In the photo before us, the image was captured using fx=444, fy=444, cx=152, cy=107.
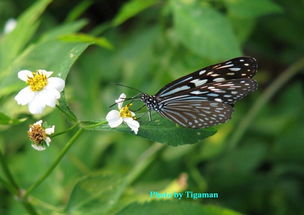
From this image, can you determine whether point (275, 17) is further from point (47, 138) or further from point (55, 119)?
point (47, 138)

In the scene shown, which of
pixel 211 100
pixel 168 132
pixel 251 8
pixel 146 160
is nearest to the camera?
pixel 168 132

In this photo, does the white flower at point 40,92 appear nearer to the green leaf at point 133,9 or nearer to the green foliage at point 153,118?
the green foliage at point 153,118

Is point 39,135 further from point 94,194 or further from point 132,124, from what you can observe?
point 94,194

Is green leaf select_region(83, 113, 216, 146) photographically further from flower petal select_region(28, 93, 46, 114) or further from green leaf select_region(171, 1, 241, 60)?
green leaf select_region(171, 1, 241, 60)

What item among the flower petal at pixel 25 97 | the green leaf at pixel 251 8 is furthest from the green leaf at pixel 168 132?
the green leaf at pixel 251 8

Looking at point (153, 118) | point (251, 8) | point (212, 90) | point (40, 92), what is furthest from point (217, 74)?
point (251, 8)

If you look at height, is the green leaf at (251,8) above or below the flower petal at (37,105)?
above
